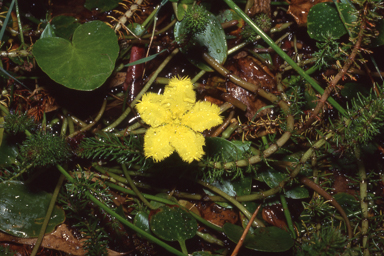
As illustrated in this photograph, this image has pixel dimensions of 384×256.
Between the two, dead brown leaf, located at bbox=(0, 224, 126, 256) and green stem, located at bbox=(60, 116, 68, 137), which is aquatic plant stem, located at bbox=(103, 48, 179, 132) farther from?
dead brown leaf, located at bbox=(0, 224, 126, 256)

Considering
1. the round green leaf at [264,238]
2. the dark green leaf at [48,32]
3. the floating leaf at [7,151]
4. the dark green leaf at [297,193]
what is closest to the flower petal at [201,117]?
the round green leaf at [264,238]

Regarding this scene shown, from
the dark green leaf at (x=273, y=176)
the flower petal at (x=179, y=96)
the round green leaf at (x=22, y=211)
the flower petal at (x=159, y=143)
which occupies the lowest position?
the round green leaf at (x=22, y=211)

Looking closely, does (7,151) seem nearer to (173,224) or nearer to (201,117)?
(173,224)

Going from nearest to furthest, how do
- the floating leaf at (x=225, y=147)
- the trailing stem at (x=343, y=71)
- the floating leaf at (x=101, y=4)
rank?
the trailing stem at (x=343, y=71) → the floating leaf at (x=225, y=147) → the floating leaf at (x=101, y=4)

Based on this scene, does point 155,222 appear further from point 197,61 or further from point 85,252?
point 197,61

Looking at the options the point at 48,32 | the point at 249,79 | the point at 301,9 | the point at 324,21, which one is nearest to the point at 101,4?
the point at 48,32

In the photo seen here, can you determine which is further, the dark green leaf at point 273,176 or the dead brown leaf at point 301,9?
the dead brown leaf at point 301,9

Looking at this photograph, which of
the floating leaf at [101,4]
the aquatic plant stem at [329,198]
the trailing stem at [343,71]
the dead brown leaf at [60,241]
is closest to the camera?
the trailing stem at [343,71]

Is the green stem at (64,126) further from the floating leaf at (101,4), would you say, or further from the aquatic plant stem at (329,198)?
the aquatic plant stem at (329,198)
